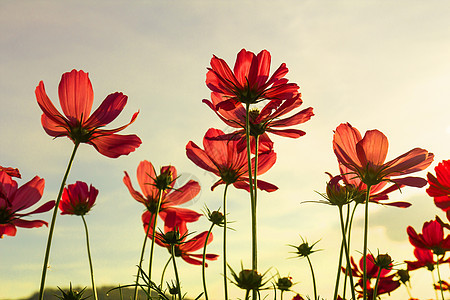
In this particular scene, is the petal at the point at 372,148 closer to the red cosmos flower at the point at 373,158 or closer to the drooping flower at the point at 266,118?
the red cosmos flower at the point at 373,158

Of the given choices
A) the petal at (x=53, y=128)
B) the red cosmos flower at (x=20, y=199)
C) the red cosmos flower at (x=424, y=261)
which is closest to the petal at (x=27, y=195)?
the red cosmos flower at (x=20, y=199)

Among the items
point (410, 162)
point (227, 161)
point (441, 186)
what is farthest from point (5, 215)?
point (441, 186)

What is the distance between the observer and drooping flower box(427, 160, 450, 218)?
109 centimetres

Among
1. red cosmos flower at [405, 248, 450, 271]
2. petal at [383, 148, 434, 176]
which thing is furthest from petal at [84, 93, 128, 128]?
red cosmos flower at [405, 248, 450, 271]

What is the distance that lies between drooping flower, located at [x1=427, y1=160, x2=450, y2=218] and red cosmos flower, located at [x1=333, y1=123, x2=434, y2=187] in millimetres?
264

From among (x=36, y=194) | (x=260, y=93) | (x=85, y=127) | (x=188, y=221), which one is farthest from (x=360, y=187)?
(x=36, y=194)

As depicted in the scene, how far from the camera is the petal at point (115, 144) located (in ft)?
3.03

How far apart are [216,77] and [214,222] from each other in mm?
378

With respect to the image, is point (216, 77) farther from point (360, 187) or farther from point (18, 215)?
point (18, 215)

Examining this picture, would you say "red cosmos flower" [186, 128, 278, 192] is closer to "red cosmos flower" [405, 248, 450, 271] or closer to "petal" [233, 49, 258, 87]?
"petal" [233, 49, 258, 87]

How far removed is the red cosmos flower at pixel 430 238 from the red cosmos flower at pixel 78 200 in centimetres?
107

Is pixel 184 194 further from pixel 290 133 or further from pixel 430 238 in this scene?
pixel 430 238

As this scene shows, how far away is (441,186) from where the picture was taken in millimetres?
1089


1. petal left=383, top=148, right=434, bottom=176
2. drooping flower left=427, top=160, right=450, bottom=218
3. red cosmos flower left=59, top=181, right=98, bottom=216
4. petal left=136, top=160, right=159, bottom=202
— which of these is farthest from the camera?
red cosmos flower left=59, top=181, right=98, bottom=216
